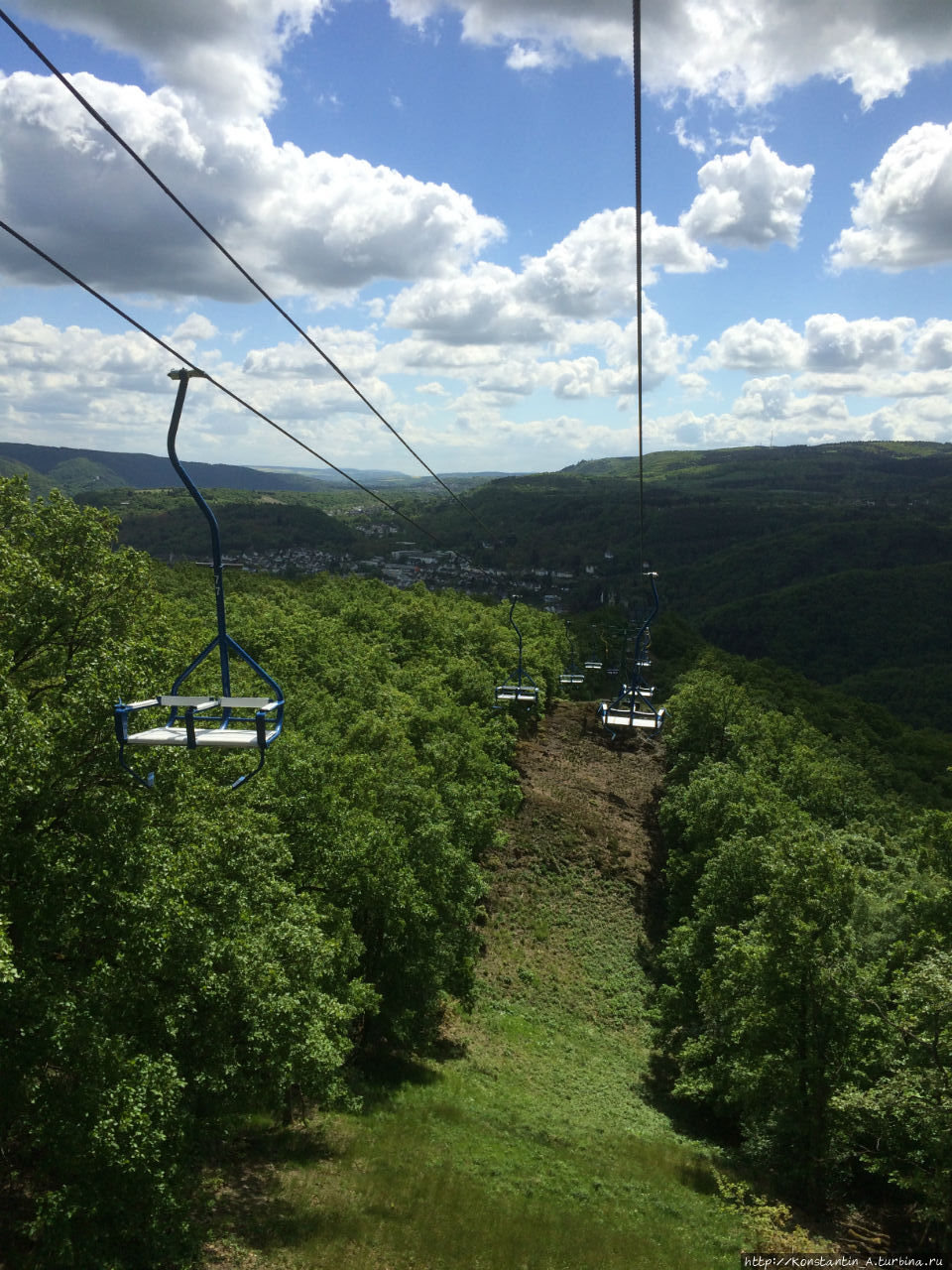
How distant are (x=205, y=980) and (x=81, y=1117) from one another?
8.96 feet

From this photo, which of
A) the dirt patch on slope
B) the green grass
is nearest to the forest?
the green grass

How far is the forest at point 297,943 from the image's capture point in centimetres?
1305

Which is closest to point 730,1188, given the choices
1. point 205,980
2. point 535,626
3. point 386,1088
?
point 386,1088

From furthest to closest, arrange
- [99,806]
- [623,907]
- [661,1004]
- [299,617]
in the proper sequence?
[299,617], [623,907], [661,1004], [99,806]

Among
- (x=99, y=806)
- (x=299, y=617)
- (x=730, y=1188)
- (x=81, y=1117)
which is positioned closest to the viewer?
(x=81, y=1117)

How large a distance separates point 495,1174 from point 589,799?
1549 inches

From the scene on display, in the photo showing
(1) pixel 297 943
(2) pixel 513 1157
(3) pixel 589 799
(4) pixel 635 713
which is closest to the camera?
(1) pixel 297 943

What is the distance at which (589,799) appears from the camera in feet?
196

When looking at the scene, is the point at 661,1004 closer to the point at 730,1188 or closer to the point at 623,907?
the point at 730,1188

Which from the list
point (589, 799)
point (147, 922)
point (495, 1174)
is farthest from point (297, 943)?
point (589, 799)

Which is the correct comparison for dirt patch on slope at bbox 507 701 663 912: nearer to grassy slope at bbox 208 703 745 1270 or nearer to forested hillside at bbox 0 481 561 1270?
grassy slope at bbox 208 703 745 1270

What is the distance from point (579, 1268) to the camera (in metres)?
17.8

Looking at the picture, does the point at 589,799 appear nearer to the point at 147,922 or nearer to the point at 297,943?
the point at 297,943

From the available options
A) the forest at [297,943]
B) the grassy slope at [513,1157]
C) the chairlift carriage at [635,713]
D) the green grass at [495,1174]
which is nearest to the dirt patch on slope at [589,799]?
the forest at [297,943]
